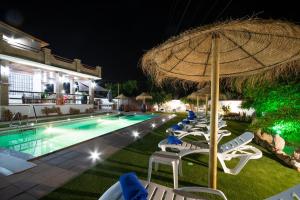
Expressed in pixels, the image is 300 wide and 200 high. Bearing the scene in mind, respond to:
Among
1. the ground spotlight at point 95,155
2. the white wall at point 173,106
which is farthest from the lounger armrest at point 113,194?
the white wall at point 173,106

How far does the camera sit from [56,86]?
17.9 metres

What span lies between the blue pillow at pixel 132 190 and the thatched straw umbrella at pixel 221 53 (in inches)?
72.3

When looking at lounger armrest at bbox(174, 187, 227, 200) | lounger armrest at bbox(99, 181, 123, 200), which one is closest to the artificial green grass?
lounger armrest at bbox(174, 187, 227, 200)

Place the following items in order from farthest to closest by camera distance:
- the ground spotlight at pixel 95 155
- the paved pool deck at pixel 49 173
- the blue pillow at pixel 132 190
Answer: the ground spotlight at pixel 95 155
the paved pool deck at pixel 49 173
the blue pillow at pixel 132 190

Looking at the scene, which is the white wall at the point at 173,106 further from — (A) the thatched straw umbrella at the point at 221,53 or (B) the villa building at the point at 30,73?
(A) the thatched straw umbrella at the point at 221,53

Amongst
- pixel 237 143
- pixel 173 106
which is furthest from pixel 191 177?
pixel 173 106

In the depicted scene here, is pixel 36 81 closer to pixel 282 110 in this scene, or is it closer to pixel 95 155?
pixel 95 155

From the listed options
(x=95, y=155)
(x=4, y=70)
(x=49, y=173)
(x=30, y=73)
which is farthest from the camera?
(x=30, y=73)

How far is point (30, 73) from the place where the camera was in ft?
61.4

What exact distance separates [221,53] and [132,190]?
3796mm

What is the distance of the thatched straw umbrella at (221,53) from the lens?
112 inches

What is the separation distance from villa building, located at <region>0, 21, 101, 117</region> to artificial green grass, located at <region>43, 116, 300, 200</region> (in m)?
11.6

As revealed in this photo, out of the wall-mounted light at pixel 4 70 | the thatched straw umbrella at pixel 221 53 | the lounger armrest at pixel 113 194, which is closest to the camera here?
the lounger armrest at pixel 113 194

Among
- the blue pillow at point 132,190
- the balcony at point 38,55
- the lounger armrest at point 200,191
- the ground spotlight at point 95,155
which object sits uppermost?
the balcony at point 38,55
